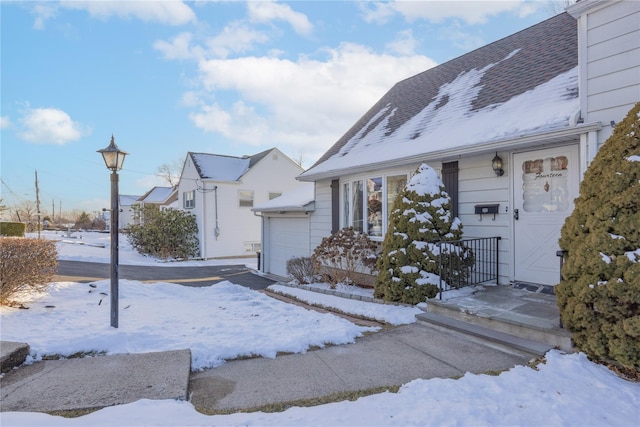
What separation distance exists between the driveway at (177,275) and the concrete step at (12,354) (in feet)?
24.0

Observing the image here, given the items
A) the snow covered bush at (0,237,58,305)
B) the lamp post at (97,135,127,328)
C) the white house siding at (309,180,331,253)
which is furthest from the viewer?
the white house siding at (309,180,331,253)

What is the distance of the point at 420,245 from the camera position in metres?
5.66

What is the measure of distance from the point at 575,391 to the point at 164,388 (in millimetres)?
3370

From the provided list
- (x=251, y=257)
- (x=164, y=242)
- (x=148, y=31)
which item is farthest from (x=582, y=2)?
(x=164, y=242)

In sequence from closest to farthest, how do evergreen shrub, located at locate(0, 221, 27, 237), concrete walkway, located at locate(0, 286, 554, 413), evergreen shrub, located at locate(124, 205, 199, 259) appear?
1. concrete walkway, located at locate(0, 286, 554, 413)
2. evergreen shrub, located at locate(124, 205, 199, 259)
3. evergreen shrub, located at locate(0, 221, 27, 237)

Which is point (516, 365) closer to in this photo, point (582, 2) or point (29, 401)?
point (29, 401)

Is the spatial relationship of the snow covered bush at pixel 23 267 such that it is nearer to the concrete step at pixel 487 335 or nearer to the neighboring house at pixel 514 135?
the neighboring house at pixel 514 135

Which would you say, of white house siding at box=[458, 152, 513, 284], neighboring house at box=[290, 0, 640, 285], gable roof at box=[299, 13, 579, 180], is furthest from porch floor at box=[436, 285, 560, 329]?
gable roof at box=[299, 13, 579, 180]

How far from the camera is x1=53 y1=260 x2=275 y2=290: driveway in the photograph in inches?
449

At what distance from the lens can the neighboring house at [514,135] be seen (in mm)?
4285

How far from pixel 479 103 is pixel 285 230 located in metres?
7.71

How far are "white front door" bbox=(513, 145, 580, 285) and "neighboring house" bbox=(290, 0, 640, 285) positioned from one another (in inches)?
0.6

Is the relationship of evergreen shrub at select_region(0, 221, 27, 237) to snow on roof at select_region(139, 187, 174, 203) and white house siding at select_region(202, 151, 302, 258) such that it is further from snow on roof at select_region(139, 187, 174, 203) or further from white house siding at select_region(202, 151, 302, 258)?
snow on roof at select_region(139, 187, 174, 203)

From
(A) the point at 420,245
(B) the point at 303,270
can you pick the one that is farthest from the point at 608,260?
(B) the point at 303,270
